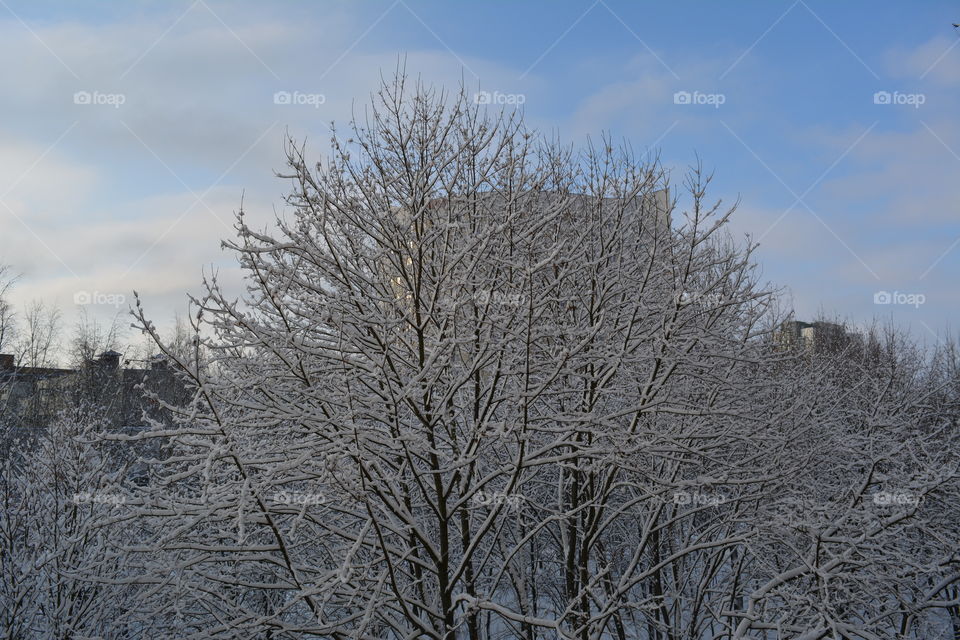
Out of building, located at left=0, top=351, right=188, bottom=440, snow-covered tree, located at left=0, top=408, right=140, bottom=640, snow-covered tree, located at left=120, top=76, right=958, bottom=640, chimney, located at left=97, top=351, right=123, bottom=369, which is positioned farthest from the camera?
chimney, located at left=97, top=351, right=123, bottom=369

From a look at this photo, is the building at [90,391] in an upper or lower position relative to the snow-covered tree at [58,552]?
upper

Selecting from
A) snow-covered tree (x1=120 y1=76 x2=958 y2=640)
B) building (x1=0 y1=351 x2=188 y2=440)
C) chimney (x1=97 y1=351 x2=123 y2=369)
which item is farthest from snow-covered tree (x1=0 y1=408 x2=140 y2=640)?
chimney (x1=97 y1=351 x2=123 y2=369)

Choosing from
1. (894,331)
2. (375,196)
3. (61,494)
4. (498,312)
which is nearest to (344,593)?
(498,312)

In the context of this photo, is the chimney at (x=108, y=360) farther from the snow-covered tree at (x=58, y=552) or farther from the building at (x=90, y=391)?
the snow-covered tree at (x=58, y=552)

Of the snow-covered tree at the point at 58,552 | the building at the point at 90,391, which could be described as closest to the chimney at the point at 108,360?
the building at the point at 90,391

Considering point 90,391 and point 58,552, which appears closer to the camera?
point 58,552

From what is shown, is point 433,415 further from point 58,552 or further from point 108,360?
point 108,360

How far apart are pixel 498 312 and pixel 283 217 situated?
309cm

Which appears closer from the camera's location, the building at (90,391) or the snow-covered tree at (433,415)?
the snow-covered tree at (433,415)

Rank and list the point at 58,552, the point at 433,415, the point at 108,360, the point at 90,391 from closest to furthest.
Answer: the point at 433,415
the point at 58,552
the point at 90,391
the point at 108,360

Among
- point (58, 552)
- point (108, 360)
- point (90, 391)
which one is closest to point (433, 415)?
point (58, 552)

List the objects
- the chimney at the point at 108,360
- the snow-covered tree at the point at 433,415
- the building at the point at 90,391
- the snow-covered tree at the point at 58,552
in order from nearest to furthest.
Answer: the snow-covered tree at the point at 433,415 → the snow-covered tree at the point at 58,552 → the building at the point at 90,391 → the chimney at the point at 108,360

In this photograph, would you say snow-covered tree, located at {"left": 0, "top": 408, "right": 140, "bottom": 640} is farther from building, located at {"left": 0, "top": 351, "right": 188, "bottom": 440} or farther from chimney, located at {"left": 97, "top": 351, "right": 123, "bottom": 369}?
chimney, located at {"left": 97, "top": 351, "right": 123, "bottom": 369}

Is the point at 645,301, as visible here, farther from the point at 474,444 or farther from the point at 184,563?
the point at 184,563
